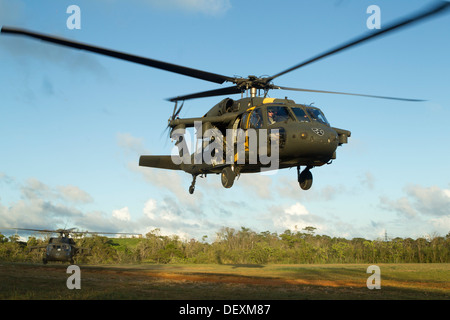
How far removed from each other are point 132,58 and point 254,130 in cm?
495

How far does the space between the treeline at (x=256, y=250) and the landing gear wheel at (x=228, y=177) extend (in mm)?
17097

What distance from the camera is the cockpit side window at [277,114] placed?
50.6ft

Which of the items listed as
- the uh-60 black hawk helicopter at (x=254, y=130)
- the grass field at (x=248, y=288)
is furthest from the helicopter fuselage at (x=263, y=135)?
the grass field at (x=248, y=288)

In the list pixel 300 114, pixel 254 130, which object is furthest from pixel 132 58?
pixel 300 114

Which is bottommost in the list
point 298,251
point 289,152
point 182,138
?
point 298,251

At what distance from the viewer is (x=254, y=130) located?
15664 mm

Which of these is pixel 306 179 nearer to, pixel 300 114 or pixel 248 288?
pixel 300 114

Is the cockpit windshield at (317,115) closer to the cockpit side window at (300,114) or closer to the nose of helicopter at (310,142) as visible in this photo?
the cockpit side window at (300,114)

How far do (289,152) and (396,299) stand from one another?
542cm

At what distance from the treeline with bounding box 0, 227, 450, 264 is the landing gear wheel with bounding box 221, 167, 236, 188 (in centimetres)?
1710

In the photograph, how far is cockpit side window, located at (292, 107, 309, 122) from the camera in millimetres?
15242
